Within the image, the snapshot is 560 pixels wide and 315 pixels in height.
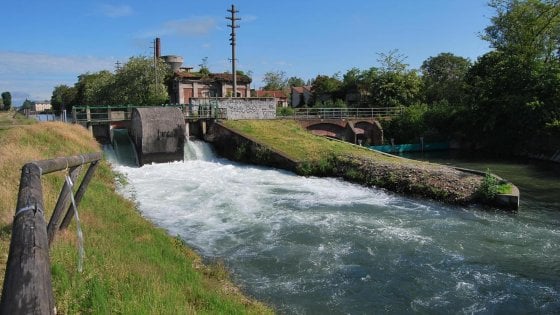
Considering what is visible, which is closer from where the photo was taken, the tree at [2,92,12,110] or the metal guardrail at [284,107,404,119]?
the metal guardrail at [284,107,404,119]

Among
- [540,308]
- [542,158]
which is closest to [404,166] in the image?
[540,308]

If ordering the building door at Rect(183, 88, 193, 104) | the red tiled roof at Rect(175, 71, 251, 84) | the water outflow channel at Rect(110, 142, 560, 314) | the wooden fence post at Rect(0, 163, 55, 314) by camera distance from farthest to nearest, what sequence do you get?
the red tiled roof at Rect(175, 71, 251, 84) < the building door at Rect(183, 88, 193, 104) < the water outflow channel at Rect(110, 142, 560, 314) < the wooden fence post at Rect(0, 163, 55, 314)

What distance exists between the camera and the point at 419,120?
1716 inches

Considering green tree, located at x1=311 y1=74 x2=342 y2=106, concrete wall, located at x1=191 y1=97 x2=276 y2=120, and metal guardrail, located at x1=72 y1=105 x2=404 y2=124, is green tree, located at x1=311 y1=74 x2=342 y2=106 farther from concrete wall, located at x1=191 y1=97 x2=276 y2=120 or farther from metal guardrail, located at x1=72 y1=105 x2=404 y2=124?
concrete wall, located at x1=191 y1=97 x2=276 y2=120

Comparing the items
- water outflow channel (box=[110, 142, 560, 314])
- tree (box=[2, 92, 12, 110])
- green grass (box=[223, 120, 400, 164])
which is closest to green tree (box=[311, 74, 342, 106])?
green grass (box=[223, 120, 400, 164])

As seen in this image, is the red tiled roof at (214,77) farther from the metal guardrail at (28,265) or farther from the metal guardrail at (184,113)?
the metal guardrail at (28,265)

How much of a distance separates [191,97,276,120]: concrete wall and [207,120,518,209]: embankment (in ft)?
6.78

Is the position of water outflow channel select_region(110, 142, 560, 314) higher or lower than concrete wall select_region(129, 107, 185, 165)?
lower

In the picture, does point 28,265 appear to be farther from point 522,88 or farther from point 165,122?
point 522,88

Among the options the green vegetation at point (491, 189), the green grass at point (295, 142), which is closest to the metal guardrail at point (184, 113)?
the green grass at point (295, 142)

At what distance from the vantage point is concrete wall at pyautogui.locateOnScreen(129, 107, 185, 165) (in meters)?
25.2

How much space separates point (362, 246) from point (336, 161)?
1077 centimetres

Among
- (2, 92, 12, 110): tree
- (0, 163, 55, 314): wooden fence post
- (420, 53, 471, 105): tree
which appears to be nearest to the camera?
(0, 163, 55, 314): wooden fence post

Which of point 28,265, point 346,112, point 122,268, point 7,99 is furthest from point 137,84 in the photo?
point 7,99
